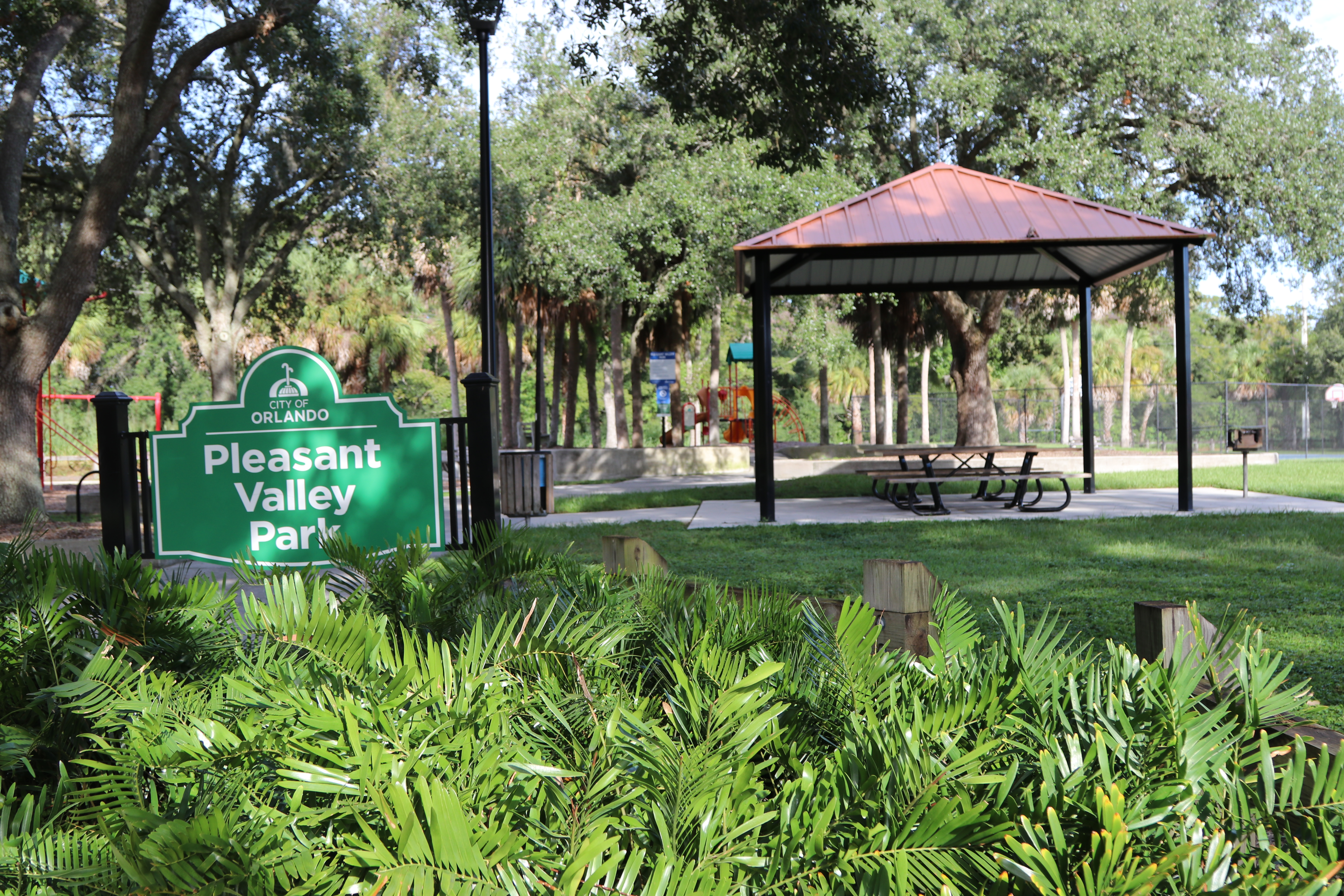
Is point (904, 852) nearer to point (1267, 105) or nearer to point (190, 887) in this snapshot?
point (190, 887)

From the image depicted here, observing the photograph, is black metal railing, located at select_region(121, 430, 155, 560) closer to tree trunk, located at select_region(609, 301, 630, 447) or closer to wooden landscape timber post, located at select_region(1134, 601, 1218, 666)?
wooden landscape timber post, located at select_region(1134, 601, 1218, 666)

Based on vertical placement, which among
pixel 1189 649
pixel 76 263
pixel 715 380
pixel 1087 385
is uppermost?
pixel 76 263

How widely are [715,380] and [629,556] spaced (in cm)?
2527

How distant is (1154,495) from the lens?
1366 centimetres

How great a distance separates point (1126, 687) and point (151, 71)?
14672 millimetres

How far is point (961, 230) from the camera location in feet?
36.6

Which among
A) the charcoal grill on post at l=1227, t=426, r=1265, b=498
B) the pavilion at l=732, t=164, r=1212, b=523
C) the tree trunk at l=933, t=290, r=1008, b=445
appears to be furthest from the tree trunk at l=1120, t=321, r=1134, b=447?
the pavilion at l=732, t=164, r=1212, b=523

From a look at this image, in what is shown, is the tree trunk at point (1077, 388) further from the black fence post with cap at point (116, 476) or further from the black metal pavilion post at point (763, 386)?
the black fence post with cap at point (116, 476)

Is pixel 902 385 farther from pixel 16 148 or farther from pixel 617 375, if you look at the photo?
pixel 16 148

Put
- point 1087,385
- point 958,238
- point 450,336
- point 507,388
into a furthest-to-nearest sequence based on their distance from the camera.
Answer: point 450,336 < point 507,388 < point 1087,385 < point 958,238

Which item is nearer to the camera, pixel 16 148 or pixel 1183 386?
pixel 1183 386

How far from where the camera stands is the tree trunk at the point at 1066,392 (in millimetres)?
31703

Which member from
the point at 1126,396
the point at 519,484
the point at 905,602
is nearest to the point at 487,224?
the point at 519,484

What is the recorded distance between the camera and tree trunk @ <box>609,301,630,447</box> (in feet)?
86.5
